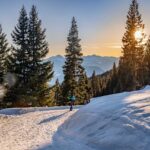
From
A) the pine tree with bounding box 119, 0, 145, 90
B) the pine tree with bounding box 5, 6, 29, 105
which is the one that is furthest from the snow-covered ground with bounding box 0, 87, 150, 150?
the pine tree with bounding box 119, 0, 145, 90

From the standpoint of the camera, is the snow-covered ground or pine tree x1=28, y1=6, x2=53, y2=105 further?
pine tree x1=28, y1=6, x2=53, y2=105

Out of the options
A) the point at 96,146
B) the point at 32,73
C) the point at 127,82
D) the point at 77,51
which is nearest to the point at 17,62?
the point at 32,73

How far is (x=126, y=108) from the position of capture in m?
15.4

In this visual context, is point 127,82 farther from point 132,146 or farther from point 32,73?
point 132,146

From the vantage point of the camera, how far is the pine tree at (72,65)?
50.2 m

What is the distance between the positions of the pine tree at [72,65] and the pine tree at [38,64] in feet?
22.1

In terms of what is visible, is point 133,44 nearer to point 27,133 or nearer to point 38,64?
point 38,64

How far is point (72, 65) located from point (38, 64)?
9044mm

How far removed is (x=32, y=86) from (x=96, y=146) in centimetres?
3064

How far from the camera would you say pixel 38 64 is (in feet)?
143

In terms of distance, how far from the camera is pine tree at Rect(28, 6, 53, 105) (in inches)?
1675

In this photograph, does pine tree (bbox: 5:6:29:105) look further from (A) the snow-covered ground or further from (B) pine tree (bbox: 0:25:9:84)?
(A) the snow-covered ground

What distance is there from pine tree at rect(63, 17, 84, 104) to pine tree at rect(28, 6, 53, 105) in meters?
6.73

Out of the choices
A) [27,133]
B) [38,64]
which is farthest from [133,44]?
[27,133]
